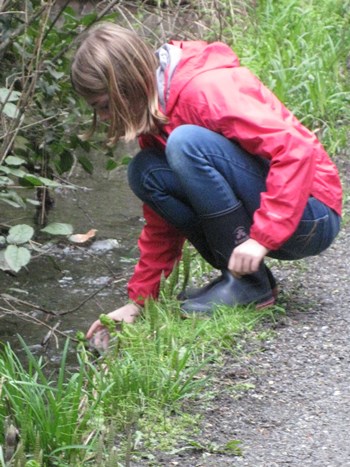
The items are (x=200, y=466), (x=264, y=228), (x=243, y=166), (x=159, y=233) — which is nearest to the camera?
(x=200, y=466)

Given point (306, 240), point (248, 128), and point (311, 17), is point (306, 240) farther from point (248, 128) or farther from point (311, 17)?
point (311, 17)

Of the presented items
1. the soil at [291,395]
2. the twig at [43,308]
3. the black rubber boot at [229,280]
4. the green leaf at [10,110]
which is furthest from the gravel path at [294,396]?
the green leaf at [10,110]

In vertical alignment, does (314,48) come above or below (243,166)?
below

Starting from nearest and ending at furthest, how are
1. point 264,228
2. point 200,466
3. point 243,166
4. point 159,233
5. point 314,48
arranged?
point 200,466 < point 264,228 < point 243,166 < point 159,233 < point 314,48

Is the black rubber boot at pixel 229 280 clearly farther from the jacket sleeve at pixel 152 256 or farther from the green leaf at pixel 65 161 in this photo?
the green leaf at pixel 65 161

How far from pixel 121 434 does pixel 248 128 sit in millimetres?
923

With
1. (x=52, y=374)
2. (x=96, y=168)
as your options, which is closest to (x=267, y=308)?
(x=52, y=374)

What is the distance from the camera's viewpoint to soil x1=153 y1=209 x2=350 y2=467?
246 cm

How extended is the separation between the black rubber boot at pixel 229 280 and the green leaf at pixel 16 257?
54cm

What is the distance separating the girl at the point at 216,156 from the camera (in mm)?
2916

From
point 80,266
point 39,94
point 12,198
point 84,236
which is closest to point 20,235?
point 12,198

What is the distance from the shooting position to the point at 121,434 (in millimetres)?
2557

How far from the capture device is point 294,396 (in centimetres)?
277

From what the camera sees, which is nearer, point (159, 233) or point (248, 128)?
point (248, 128)
